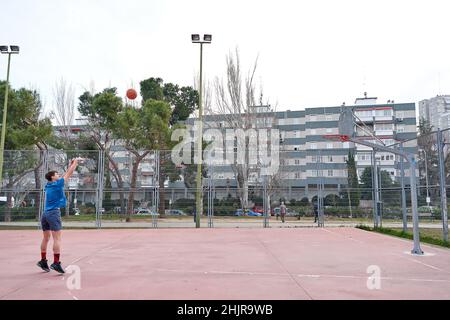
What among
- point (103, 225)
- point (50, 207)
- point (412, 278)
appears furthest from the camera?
point (103, 225)

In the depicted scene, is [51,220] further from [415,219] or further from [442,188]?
[442,188]

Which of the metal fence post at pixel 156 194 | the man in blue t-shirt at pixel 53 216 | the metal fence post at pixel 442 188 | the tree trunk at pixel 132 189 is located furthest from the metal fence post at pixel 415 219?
the tree trunk at pixel 132 189

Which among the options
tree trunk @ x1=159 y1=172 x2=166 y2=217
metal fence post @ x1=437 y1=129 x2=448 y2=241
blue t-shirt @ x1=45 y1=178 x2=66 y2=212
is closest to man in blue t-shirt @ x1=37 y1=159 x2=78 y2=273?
blue t-shirt @ x1=45 y1=178 x2=66 y2=212

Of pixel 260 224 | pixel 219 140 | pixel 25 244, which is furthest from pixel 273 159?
pixel 25 244

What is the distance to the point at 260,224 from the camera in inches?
802

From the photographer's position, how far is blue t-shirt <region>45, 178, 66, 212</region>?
6934 millimetres

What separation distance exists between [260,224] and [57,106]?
1077 inches

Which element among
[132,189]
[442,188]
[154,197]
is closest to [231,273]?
[442,188]

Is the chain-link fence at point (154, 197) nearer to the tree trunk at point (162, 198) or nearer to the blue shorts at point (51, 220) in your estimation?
the tree trunk at point (162, 198)

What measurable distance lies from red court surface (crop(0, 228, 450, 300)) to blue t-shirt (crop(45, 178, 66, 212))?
1200 mm

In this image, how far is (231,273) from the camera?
6.82m

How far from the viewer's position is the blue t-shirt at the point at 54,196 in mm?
6934

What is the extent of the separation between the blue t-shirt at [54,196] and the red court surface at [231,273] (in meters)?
1.20
